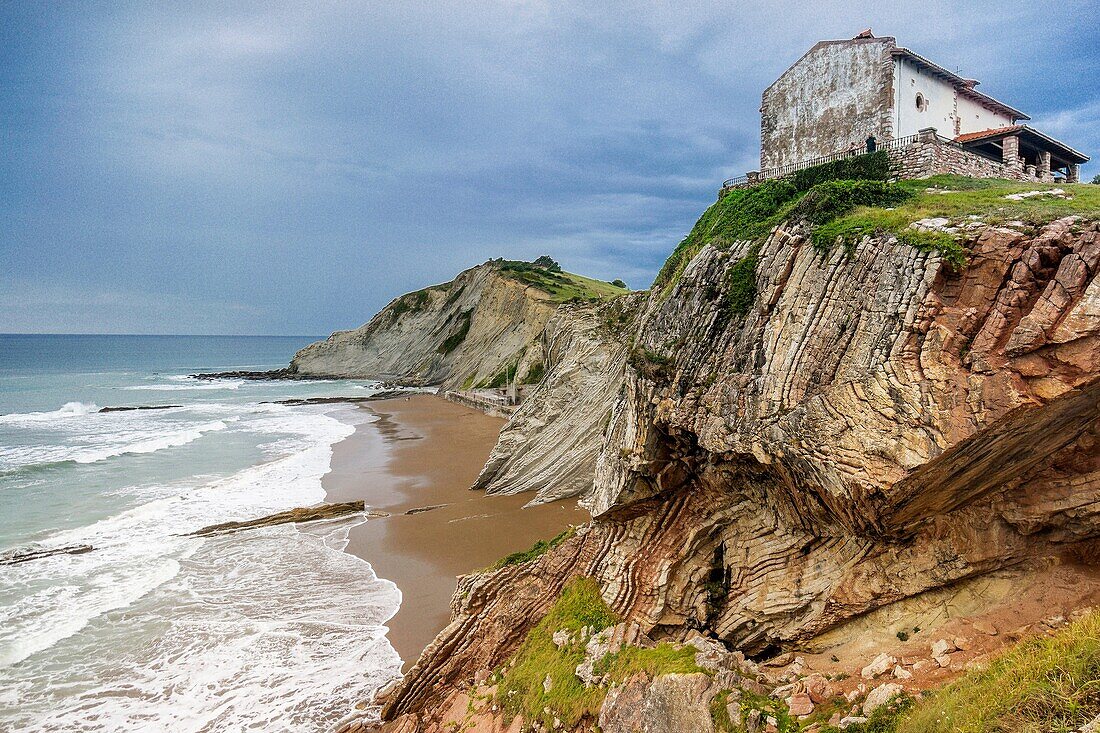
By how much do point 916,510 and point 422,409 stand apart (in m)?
42.2

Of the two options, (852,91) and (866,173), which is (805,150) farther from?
(866,173)

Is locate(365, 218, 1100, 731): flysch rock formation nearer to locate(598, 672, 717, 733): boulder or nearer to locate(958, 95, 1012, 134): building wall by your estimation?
locate(598, 672, 717, 733): boulder

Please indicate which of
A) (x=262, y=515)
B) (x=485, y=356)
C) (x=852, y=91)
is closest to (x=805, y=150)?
(x=852, y=91)

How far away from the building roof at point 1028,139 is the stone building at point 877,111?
25 millimetres

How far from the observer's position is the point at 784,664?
318 inches

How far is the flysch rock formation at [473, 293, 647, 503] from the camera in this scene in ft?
70.1

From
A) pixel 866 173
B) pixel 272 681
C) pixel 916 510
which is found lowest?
pixel 272 681

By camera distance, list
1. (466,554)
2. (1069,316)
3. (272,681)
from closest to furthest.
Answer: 1. (1069,316)
2. (272,681)
3. (466,554)

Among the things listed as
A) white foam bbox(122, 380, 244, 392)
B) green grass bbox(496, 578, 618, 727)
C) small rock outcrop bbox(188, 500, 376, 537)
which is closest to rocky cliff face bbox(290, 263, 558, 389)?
white foam bbox(122, 380, 244, 392)

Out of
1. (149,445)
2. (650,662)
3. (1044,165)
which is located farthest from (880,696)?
(149,445)

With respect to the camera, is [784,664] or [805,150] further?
[805,150]

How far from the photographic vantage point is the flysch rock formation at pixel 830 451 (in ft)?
20.7

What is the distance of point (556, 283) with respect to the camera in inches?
2233

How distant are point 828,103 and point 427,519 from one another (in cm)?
1847
